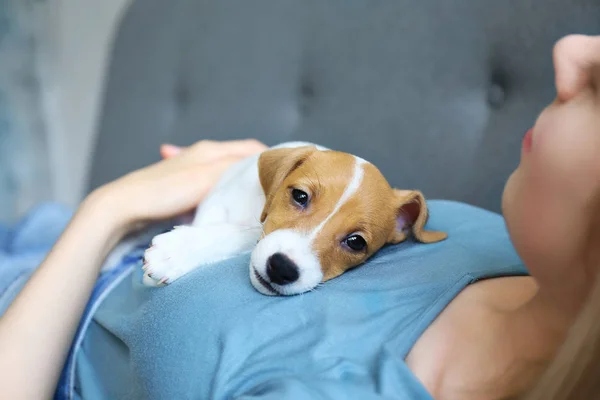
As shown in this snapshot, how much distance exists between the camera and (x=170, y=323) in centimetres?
88

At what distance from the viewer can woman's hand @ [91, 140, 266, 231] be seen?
1266 millimetres

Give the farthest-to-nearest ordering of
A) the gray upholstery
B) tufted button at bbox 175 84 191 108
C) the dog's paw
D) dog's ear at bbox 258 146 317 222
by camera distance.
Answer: tufted button at bbox 175 84 191 108 < the gray upholstery < dog's ear at bbox 258 146 317 222 < the dog's paw

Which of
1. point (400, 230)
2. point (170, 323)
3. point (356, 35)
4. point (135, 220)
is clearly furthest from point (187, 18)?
point (170, 323)

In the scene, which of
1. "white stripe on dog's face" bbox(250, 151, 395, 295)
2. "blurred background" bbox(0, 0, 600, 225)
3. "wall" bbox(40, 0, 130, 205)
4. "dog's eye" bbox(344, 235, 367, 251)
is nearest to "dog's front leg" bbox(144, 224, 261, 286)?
"white stripe on dog's face" bbox(250, 151, 395, 295)

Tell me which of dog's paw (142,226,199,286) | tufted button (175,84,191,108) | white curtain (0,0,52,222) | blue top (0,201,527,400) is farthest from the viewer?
white curtain (0,0,52,222)

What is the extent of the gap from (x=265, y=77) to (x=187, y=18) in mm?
484

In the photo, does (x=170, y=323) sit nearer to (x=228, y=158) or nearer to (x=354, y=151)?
(x=228, y=158)

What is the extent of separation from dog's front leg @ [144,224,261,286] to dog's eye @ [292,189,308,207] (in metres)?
0.17

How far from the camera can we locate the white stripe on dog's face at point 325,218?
A: 102 cm

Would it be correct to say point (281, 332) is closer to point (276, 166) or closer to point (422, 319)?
point (422, 319)

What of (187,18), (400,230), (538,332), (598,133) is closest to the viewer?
(598,133)

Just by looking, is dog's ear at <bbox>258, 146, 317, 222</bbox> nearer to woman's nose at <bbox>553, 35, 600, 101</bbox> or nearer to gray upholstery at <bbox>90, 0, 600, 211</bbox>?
gray upholstery at <bbox>90, 0, 600, 211</bbox>

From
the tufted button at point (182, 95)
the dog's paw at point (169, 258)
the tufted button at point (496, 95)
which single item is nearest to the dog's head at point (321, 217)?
the dog's paw at point (169, 258)

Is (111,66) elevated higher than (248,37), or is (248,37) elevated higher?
(248,37)
